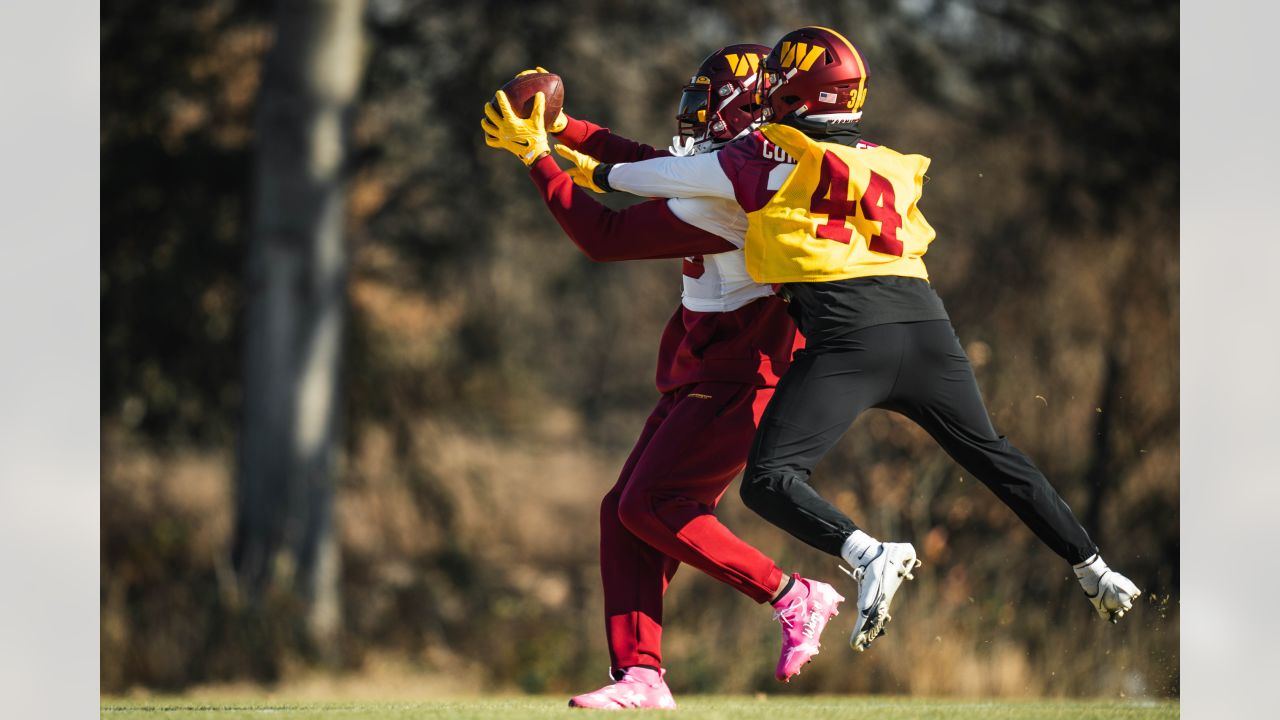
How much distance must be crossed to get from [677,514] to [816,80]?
129 centimetres

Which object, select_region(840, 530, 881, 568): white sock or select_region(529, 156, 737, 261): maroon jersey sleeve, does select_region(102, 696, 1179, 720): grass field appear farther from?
select_region(529, 156, 737, 261): maroon jersey sleeve

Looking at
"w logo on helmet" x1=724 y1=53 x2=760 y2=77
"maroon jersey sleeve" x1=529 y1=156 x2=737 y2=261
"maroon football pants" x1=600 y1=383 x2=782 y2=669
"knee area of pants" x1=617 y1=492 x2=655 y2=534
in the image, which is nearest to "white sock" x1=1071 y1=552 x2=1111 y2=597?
"maroon football pants" x1=600 y1=383 x2=782 y2=669

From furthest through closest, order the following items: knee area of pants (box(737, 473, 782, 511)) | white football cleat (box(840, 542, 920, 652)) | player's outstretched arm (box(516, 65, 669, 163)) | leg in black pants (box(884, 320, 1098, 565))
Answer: player's outstretched arm (box(516, 65, 669, 163)), leg in black pants (box(884, 320, 1098, 565)), knee area of pants (box(737, 473, 782, 511)), white football cleat (box(840, 542, 920, 652))

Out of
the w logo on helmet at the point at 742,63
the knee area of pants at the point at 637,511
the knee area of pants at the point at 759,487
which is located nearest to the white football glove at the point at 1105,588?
the knee area of pants at the point at 759,487

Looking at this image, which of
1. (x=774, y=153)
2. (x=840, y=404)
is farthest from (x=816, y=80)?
(x=840, y=404)

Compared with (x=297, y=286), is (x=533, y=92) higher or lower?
higher

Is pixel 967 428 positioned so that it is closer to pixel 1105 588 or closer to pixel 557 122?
pixel 1105 588

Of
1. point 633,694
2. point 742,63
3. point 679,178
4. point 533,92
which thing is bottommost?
point 633,694

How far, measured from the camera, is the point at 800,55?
4.44 metres

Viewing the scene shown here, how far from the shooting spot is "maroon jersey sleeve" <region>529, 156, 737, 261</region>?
4543 mm

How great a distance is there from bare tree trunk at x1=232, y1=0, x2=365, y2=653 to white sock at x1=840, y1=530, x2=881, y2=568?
774 cm

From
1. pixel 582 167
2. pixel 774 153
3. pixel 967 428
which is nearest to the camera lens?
pixel 774 153

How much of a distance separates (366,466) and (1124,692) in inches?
264

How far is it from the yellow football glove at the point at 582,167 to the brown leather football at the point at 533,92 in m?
0.19
